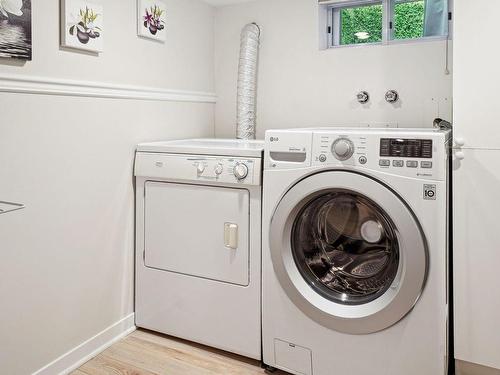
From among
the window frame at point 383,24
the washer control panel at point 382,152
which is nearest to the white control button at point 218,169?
the washer control panel at point 382,152

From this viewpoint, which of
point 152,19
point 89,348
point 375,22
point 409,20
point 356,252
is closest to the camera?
point 356,252

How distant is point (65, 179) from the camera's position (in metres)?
1.93

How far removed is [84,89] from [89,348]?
123cm

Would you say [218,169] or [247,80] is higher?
[247,80]

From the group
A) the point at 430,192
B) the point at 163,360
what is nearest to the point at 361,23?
the point at 430,192

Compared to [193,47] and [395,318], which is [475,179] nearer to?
[395,318]

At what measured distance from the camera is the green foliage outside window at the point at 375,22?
2.52m

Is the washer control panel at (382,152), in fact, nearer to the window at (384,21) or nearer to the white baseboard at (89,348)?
the window at (384,21)

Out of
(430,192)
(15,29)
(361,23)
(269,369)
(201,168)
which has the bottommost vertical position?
(269,369)

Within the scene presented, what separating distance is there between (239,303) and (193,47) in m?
1.67

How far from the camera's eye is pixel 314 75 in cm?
272

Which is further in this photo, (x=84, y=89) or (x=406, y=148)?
(x=84, y=89)

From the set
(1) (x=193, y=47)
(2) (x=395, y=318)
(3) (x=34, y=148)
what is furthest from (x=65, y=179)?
(2) (x=395, y=318)

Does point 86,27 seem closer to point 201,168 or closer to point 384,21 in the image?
point 201,168
